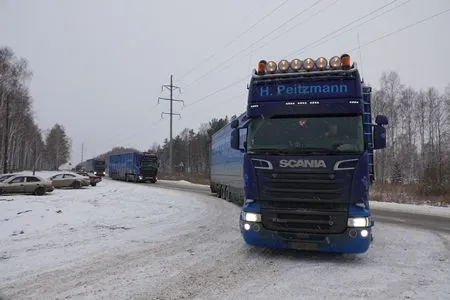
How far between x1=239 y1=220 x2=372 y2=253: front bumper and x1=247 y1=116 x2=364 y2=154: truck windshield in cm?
150

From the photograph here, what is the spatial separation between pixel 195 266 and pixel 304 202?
2275mm

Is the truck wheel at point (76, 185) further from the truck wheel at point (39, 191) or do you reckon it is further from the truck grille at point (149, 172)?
the truck grille at point (149, 172)

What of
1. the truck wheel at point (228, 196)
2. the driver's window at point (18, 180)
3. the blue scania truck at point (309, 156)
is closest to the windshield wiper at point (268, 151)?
the blue scania truck at point (309, 156)

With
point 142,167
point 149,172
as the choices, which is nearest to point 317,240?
point 142,167

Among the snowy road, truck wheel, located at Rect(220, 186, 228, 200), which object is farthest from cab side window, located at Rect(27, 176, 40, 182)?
the snowy road

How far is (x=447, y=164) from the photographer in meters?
29.6

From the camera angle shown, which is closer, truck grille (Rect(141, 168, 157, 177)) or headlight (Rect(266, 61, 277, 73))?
headlight (Rect(266, 61, 277, 73))

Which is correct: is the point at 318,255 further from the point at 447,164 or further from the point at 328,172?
the point at 447,164

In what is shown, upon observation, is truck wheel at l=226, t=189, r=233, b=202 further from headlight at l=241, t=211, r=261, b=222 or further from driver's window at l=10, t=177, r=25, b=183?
headlight at l=241, t=211, r=261, b=222

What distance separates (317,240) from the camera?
25.7ft

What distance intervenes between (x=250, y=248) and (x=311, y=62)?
13.7 feet

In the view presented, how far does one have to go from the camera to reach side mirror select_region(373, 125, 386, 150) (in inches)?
323

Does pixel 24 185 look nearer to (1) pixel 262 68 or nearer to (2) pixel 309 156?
(1) pixel 262 68

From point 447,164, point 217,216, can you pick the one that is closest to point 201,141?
point 447,164
